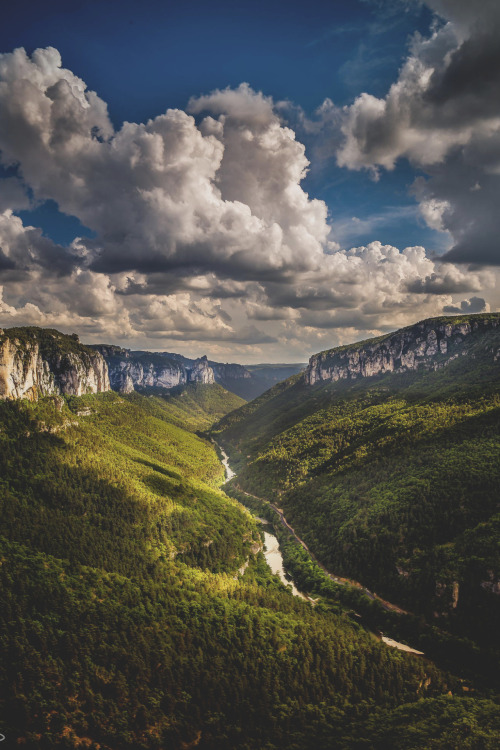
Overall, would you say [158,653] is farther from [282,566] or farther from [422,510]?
[422,510]

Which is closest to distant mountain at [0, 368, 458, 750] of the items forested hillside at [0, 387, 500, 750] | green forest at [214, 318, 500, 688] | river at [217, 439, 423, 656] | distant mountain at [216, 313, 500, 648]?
forested hillside at [0, 387, 500, 750]

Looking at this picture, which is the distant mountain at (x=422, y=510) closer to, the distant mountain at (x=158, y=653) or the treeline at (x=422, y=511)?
the treeline at (x=422, y=511)

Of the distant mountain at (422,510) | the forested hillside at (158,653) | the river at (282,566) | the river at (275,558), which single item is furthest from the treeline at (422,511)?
the forested hillside at (158,653)

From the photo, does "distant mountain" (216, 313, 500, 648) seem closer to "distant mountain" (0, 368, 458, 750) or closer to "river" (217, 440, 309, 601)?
"river" (217, 440, 309, 601)

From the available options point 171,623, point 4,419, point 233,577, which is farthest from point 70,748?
point 4,419

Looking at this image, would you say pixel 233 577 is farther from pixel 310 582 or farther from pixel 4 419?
pixel 4 419

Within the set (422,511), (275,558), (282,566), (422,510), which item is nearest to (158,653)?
(282,566)

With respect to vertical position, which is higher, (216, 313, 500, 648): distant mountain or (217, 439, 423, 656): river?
(216, 313, 500, 648): distant mountain

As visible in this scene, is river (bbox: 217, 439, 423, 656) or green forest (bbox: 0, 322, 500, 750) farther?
river (bbox: 217, 439, 423, 656)
